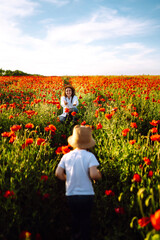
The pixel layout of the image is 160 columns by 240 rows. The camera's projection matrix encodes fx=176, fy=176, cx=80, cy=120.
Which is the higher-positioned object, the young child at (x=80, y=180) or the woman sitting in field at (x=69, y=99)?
the woman sitting in field at (x=69, y=99)

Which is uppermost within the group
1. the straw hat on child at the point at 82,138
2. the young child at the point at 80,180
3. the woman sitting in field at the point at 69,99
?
the woman sitting in field at the point at 69,99

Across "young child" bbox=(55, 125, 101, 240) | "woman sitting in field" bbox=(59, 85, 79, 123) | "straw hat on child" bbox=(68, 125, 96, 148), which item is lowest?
"young child" bbox=(55, 125, 101, 240)

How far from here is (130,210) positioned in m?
1.89

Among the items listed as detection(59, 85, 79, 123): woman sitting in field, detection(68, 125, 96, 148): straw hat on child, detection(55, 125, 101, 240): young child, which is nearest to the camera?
detection(55, 125, 101, 240): young child

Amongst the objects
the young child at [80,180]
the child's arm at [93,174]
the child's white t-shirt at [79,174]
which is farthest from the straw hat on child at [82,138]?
the child's arm at [93,174]

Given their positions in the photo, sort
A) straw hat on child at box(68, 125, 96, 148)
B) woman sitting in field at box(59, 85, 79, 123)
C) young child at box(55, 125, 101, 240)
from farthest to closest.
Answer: woman sitting in field at box(59, 85, 79, 123)
straw hat on child at box(68, 125, 96, 148)
young child at box(55, 125, 101, 240)

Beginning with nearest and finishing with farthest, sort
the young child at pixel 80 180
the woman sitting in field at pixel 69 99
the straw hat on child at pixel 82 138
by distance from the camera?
the young child at pixel 80 180 < the straw hat on child at pixel 82 138 < the woman sitting in field at pixel 69 99

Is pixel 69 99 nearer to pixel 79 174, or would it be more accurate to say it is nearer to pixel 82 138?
pixel 82 138

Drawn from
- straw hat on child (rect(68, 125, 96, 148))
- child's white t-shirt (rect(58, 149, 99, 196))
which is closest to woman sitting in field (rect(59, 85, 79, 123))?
straw hat on child (rect(68, 125, 96, 148))

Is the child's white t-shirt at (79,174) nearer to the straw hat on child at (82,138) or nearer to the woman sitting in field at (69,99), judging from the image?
the straw hat on child at (82,138)

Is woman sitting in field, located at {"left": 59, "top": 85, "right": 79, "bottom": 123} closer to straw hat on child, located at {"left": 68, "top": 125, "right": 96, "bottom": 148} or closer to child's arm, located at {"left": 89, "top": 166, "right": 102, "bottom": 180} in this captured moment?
straw hat on child, located at {"left": 68, "top": 125, "right": 96, "bottom": 148}

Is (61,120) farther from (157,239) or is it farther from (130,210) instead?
(157,239)

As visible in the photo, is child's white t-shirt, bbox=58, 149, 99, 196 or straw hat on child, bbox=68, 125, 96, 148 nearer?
child's white t-shirt, bbox=58, 149, 99, 196

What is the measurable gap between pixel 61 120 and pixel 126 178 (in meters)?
2.69
